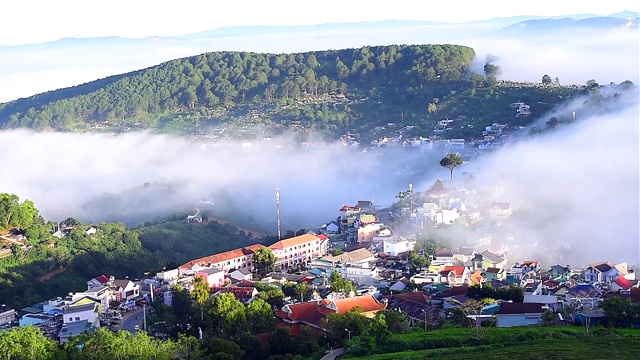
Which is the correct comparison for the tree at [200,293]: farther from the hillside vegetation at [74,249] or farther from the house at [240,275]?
the hillside vegetation at [74,249]

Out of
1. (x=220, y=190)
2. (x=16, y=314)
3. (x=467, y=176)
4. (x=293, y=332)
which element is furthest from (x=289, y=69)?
(x=293, y=332)

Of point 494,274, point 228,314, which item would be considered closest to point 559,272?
point 494,274

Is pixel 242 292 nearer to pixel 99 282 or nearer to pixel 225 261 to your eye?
pixel 225 261

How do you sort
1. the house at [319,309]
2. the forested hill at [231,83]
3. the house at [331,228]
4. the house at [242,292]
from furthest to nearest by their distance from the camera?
the forested hill at [231,83]
the house at [331,228]
the house at [242,292]
the house at [319,309]

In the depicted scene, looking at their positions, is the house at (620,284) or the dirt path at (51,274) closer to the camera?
the house at (620,284)

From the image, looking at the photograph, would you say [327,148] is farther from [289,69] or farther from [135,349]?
[135,349]

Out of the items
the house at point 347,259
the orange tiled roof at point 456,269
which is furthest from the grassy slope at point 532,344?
the house at point 347,259

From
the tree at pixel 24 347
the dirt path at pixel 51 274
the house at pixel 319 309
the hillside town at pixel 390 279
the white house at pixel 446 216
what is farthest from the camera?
the white house at pixel 446 216

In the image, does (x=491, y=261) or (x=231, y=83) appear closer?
(x=491, y=261)
